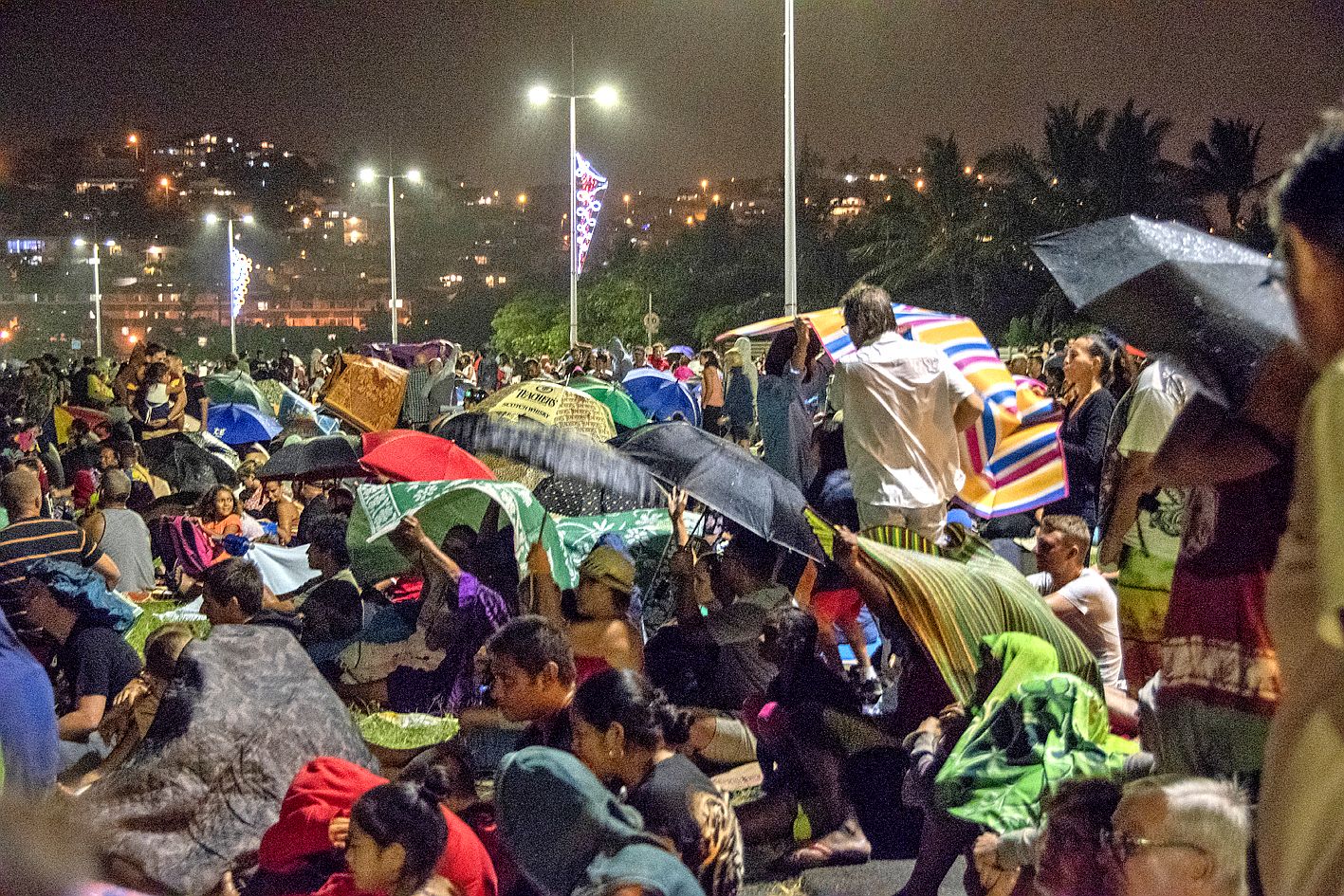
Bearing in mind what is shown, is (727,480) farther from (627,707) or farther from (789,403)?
(789,403)

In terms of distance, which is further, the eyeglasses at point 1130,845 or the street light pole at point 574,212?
the street light pole at point 574,212

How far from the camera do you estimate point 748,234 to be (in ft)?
186

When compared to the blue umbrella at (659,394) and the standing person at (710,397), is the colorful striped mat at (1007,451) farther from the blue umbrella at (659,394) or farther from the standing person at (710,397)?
the standing person at (710,397)

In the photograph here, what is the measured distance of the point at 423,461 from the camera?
7.63 meters

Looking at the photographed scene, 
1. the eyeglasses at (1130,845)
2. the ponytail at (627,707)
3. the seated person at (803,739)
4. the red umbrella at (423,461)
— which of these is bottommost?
the seated person at (803,739)

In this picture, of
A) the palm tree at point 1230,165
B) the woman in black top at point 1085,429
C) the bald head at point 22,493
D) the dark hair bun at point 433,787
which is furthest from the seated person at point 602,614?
the palm tree at point 1230,165

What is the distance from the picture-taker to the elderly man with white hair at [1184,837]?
3.24 metres

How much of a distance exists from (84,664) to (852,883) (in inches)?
137

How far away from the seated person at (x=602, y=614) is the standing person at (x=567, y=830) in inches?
87.5

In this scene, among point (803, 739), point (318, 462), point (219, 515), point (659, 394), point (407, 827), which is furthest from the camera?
point (659, 394)

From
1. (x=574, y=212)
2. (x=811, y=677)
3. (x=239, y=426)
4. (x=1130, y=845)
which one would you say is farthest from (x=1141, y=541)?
(x=574, y=212)

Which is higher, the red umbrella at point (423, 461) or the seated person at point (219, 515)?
the red umbrella at point (423, 461)

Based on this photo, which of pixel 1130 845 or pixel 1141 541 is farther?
pixel 1141 541

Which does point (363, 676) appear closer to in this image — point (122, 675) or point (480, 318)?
point (122, 675)
